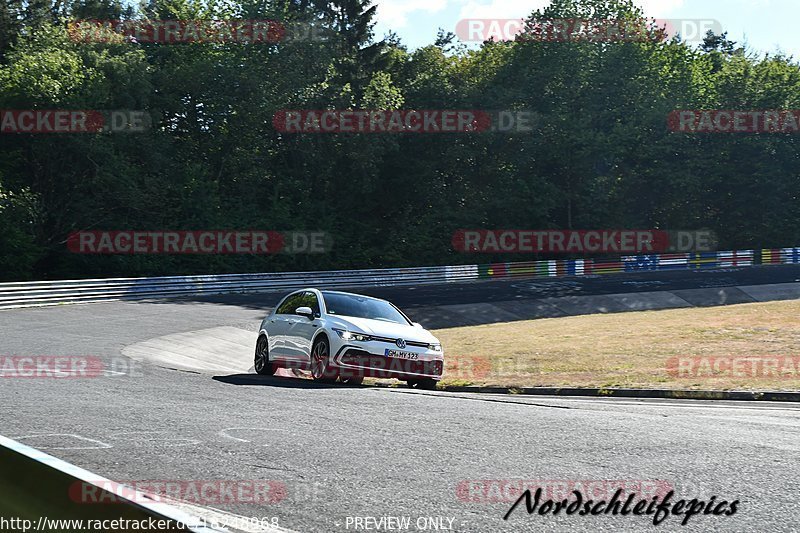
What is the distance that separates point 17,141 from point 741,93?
5101 centimetres

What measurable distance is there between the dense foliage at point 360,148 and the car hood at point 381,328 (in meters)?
33.7

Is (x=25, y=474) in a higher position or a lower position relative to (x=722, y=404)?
higher

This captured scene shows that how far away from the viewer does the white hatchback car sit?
556 inches

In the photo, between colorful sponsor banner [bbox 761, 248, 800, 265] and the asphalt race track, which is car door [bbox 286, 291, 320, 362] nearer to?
the asphalt race track

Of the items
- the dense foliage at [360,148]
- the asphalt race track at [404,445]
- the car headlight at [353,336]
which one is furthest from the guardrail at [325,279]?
A: the car headlight at [353,336]

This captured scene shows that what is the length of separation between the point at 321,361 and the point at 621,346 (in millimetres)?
10995

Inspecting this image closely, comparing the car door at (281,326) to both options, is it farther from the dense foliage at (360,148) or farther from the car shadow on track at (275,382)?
the dense foliage at (360,148)

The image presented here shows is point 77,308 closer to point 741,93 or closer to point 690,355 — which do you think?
point 690,355

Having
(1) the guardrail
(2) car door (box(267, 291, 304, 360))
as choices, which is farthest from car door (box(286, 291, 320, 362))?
(1) the guardrail

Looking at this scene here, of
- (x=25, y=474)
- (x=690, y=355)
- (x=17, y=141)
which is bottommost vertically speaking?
(x=690, y=355)

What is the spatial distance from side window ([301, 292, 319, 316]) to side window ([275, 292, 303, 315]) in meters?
0.13

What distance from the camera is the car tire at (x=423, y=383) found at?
14883mm

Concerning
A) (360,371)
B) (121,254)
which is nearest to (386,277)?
(121,254)

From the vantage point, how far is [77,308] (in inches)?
1267
